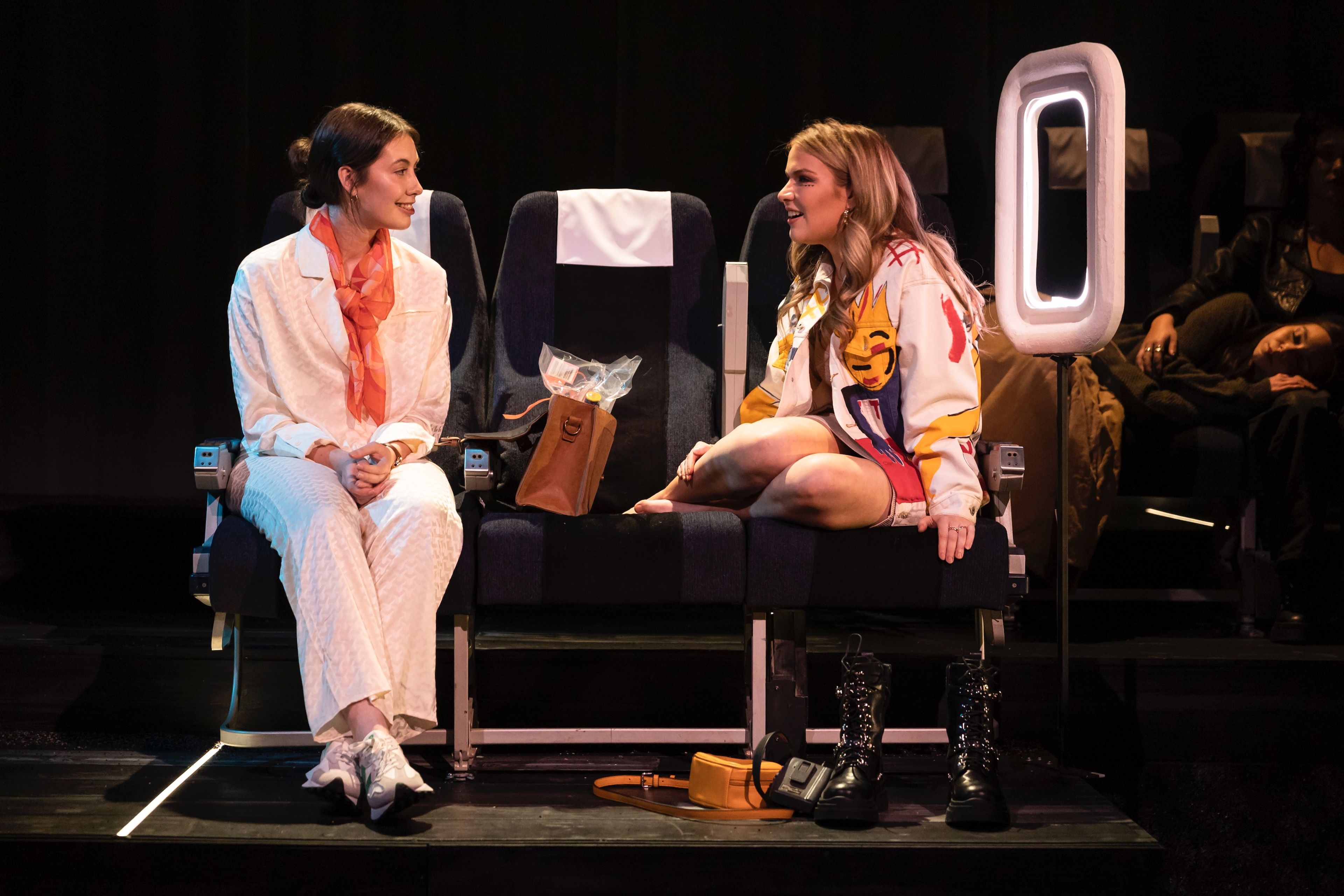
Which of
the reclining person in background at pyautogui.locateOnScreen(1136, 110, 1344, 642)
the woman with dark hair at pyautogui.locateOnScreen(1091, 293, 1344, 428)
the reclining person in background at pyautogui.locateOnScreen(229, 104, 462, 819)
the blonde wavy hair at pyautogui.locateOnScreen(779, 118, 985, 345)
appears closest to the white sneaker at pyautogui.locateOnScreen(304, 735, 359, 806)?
the reclining person in background at pyautogui.locateOnScreen(229, 104, 462, 819)

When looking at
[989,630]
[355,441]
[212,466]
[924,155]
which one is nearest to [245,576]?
[212,466]

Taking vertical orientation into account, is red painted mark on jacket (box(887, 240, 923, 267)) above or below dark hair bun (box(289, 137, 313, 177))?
below

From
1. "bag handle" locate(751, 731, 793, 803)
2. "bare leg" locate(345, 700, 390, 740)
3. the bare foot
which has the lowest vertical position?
"bag handle" locate(751, 731, 793, 803)

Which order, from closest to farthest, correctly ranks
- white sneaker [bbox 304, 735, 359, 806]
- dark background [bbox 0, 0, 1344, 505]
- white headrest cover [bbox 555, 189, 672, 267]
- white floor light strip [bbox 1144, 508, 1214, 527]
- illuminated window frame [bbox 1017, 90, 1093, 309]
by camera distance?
1. white sneaker [bbox 304, 735, 359, 806]
2. illuminated window frame [bbox 1017, 90, 1093, 309]
3. white headrest cover [bbox 555, 189, 672, 267]
4. white floor light strip [bbox 1144, 508, 1214, 527]
5. dark background [bbox 0, 0, 1344, 505]

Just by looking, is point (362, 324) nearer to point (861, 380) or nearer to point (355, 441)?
point (355, 441)

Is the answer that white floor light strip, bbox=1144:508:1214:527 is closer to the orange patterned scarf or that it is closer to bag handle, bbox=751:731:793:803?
bag handle, bbox=751:731:793:803

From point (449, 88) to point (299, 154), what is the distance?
61.8 inches

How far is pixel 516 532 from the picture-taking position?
2.08 metres

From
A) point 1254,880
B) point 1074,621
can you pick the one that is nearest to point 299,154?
point 1074,621

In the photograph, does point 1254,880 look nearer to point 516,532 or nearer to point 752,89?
point 516,532

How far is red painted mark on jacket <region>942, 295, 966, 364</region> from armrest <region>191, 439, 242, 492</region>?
1.35 m

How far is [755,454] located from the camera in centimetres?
220

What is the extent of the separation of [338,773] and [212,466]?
65 cm

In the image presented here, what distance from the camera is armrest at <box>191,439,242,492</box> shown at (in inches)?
83.0
